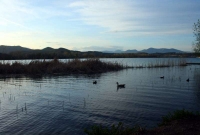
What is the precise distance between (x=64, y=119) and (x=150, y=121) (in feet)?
18.0

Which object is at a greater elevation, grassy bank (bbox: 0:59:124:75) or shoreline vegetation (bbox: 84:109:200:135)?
grassy bank (bbox: 0:59:124:75)

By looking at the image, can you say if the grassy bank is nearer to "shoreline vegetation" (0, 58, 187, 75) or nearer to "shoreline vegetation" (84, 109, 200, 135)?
"shoreline vegetation" (0, 58, 187, 75)

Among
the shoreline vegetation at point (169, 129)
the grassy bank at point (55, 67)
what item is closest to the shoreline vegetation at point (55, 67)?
the grassy bank at point (55, 67)

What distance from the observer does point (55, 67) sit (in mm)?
46906

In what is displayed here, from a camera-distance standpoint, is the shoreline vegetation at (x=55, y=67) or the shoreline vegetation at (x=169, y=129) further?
the shoreline vegetation at (x=55, y=67)

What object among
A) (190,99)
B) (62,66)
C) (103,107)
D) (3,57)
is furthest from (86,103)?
(3,57)

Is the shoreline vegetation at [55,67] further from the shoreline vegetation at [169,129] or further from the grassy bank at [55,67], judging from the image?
the shoreline vegetation at [169,129]

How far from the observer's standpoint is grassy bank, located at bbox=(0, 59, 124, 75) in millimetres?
43438

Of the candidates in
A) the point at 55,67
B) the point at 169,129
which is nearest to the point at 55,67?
the point at 55,67

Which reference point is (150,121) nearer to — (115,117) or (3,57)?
(115,117)

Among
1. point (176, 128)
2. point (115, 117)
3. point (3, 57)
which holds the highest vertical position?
point (3, 57)

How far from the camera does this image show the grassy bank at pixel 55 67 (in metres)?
43.4

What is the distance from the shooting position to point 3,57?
55.2 metres

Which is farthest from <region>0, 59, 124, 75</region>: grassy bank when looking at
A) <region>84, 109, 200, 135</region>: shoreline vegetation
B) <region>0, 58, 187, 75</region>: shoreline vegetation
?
<region>84, 109, 200, 135</region>: shoreline vegetation
